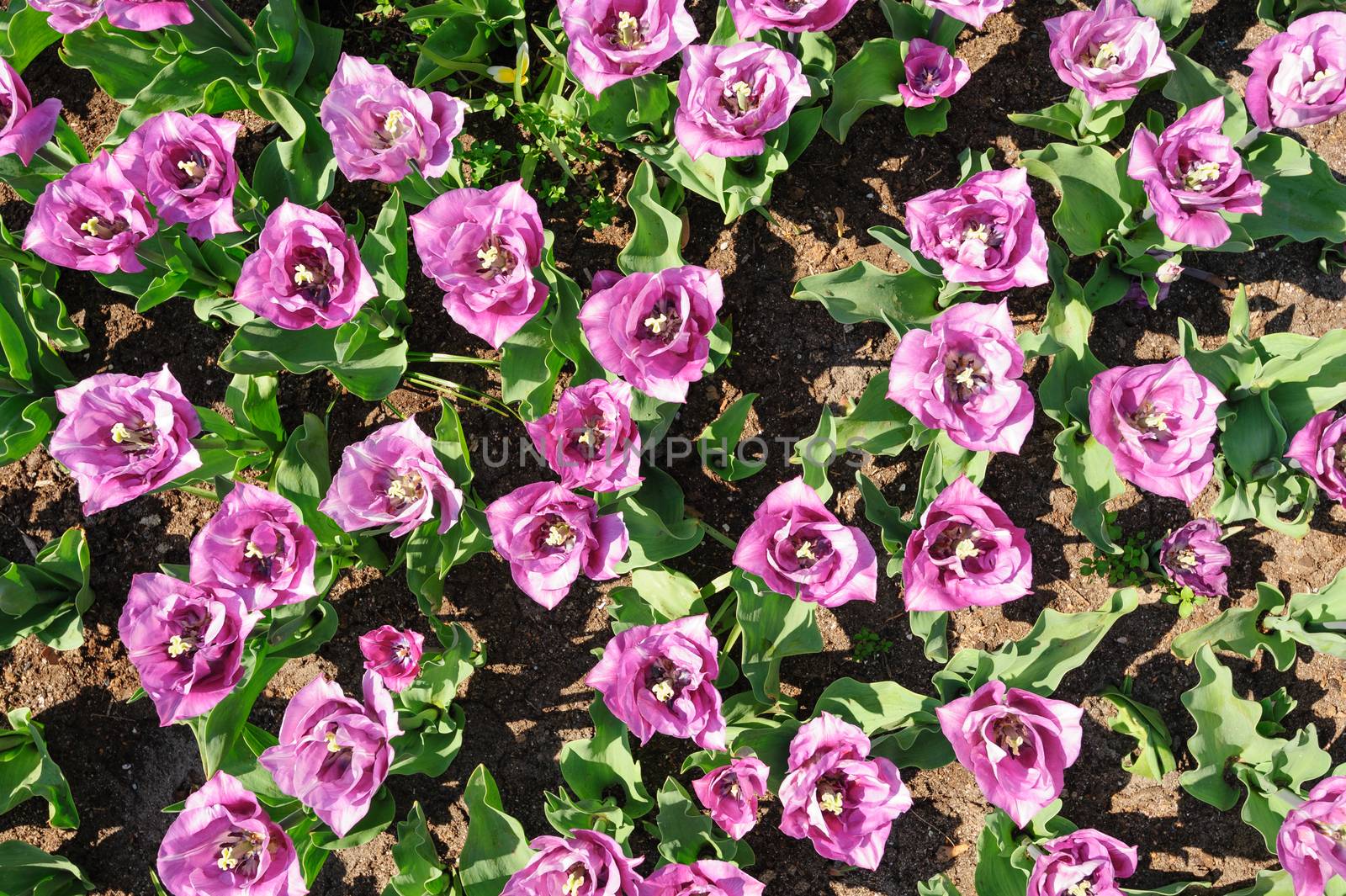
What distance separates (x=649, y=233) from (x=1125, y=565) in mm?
2086

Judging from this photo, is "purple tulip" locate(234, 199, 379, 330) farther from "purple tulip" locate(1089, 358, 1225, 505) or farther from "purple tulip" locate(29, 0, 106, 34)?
"purple tulip" locate(1089, 358, 1225, 505)

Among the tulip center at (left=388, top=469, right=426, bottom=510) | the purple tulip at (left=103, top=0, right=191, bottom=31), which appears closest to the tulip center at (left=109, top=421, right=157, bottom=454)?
the tulip center at (left=388, top=469, right=426, bottom=510)

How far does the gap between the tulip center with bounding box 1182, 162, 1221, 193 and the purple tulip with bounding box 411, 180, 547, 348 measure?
6.57 feet

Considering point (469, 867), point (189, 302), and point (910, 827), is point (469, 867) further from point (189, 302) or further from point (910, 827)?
point (189, 302)

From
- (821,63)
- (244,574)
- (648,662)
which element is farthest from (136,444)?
(821,63)

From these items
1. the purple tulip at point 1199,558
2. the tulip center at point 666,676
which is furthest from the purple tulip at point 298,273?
the purple tulip at point 1199,558

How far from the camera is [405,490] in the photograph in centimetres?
276

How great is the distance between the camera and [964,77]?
10.3ft

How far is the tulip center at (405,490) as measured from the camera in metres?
2.74

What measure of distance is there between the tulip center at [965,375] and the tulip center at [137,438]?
7.83ft

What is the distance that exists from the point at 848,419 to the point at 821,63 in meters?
1.27

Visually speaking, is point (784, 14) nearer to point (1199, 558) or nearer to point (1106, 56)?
point (1106, 56)

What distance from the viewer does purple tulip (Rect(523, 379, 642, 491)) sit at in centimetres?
266

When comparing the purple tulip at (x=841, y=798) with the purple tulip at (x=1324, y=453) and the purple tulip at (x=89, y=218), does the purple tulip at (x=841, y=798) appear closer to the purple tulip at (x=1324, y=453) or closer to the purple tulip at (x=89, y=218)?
the purple tulip at (x=1324, y=453)
